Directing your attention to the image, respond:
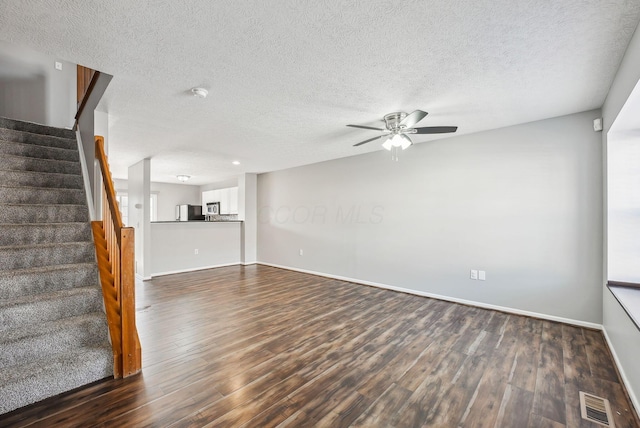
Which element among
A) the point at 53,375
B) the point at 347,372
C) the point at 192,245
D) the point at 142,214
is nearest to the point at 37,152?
the point at 142,214

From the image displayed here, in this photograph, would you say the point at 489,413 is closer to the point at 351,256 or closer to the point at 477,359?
the point at 477,359

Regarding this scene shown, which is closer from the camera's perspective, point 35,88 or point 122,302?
point 122,302

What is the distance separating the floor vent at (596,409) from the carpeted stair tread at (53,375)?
328 cm

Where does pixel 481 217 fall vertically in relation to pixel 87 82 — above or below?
below

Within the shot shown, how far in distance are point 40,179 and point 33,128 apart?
1147 millimetres

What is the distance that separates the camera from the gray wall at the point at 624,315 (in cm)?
175

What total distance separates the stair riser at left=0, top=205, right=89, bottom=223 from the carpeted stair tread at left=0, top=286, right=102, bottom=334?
3.12ft

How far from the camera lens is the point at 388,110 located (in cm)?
296

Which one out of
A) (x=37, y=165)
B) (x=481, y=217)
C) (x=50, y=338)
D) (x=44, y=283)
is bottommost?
(x=50, y=338)

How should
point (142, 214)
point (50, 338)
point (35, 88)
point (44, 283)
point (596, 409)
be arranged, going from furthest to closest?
point (142, 214) < point (35, 88) < point (44, 283) < point (50, 338) < point (596, 409)

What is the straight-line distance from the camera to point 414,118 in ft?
8.60

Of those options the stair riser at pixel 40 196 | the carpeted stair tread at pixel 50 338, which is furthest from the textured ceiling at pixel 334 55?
the carpeted stair tread at pixel 50 338

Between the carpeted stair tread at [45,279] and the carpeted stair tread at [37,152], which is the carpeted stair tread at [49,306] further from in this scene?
the carpeted stair tread at [37,152]

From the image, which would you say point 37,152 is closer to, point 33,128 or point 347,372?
point 33,128
